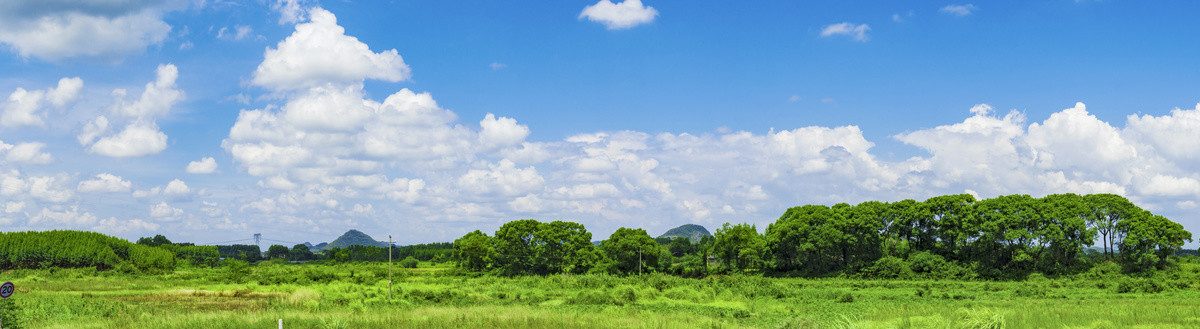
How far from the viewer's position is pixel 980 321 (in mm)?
24484

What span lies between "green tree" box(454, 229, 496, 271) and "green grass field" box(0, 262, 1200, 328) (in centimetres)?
933

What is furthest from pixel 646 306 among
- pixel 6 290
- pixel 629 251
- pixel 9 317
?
pixel 629 251

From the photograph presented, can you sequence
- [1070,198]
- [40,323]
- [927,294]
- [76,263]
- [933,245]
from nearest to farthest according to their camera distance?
[40,323] → [927,294] → [1070,198] → [933,245] → [76,263]

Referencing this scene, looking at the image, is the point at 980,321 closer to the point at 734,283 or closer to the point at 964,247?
the point at 734,283

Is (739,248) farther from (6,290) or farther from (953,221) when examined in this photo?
Answer: (6,290)

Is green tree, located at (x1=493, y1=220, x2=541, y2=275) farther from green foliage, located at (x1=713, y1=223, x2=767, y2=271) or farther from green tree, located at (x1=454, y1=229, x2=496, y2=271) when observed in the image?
green foliage, located at (x1=713, y1=223, x2=767, y2=271)

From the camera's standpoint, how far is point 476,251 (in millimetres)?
96062

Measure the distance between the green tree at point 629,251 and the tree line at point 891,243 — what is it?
141mm

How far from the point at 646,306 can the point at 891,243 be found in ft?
168

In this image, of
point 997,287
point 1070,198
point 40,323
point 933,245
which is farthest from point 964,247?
point 40,323

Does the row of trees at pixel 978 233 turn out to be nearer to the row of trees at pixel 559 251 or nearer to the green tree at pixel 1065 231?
Answer: the green tree at pixel 1065 231

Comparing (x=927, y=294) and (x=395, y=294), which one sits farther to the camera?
Result: (x=395, y=294)

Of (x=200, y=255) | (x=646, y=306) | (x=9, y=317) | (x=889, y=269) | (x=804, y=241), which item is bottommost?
(x=889, y=269)

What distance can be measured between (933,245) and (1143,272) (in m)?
19.5
